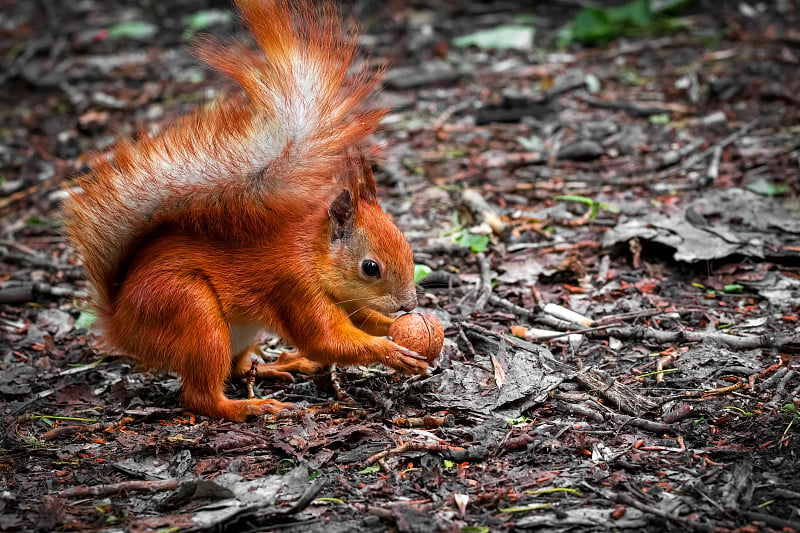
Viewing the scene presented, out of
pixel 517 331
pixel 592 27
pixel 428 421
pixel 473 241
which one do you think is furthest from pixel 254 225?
pixel 592 27

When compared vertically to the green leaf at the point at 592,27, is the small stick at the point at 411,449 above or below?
below

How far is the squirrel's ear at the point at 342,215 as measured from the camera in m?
3.50

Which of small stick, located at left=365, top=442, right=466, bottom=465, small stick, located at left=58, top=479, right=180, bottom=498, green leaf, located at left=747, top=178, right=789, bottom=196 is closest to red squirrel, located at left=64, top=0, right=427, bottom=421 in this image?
small stick, located at left=365, top=442, right=466, bottom=465

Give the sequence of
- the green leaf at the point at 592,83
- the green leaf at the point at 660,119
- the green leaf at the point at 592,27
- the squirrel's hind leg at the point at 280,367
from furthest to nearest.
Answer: the green leaf at the point at 592,27
the green leaf at the point at 592,83
the green leaf at the point at 660,119
the squirrel's hind leg at the point at 280,367

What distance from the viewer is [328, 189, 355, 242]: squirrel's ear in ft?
11.5

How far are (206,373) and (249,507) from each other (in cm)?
88

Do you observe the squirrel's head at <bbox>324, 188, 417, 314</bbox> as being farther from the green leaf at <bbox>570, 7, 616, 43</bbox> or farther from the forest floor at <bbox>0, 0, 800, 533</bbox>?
the green leaf at <bbox>570, 7, 616, 43</bbox>

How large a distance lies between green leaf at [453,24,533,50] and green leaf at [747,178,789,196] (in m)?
3.61

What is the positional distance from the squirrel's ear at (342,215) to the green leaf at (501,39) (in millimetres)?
5301

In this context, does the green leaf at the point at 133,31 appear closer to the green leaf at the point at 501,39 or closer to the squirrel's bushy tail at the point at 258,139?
the green leaf at the point at 501,39

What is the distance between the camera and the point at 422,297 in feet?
14.5

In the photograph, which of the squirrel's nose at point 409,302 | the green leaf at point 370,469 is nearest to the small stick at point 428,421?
the green leaf at point 370,469

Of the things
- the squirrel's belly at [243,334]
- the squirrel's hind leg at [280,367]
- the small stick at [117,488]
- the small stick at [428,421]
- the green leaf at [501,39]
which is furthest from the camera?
the green leaf at [501,39]

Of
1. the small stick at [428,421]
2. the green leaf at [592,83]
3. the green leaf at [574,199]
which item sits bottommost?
the small stick at [428,421]
